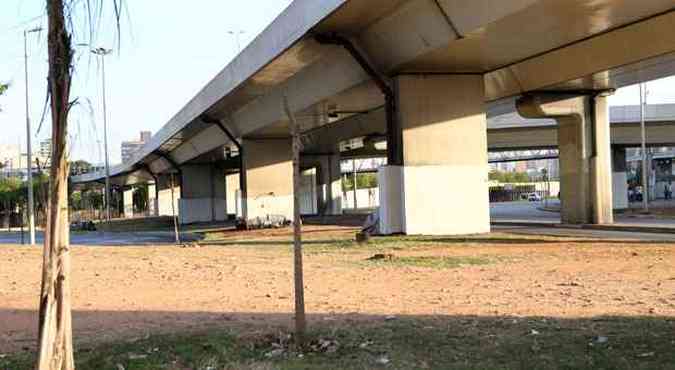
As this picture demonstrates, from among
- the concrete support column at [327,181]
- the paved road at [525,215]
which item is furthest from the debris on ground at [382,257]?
the concrete support column at [327,181]

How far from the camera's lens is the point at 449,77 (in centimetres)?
2975

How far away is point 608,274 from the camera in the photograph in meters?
15.4

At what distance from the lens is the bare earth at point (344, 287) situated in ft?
34.9

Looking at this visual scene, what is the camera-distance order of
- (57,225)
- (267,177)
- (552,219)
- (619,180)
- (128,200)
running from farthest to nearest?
(128,200)
(619,180)
(267,177)
(552,219)
(57,225)

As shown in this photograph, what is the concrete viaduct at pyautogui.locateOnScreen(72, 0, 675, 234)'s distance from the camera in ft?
76.8

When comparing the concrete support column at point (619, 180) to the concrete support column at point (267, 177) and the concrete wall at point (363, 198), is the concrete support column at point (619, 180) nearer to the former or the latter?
the concrete support column at point (267, 177)

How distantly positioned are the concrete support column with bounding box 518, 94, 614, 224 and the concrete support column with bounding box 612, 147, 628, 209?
3419 cm

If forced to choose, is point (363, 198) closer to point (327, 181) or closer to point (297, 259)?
point (327, 181)

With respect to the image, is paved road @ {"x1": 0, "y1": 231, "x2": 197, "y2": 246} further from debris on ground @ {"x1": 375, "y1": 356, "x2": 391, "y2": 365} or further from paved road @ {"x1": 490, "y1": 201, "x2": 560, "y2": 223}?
debris on ground @ {"x1": 375, "y1": 356, "x2": 391, "y2": 365}

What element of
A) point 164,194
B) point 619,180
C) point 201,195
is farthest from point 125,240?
point 164,194

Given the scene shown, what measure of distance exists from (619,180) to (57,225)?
73281 millimetres

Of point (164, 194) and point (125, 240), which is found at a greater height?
point (164, 194)

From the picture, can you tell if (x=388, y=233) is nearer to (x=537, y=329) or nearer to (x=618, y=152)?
(x=537, y=329)

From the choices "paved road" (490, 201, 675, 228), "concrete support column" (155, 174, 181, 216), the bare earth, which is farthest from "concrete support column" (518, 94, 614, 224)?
"concrete support column" (155, 174, 181, 216)
